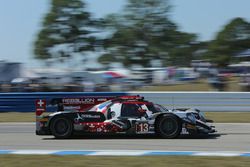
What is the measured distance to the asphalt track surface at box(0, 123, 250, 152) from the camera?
360 inches

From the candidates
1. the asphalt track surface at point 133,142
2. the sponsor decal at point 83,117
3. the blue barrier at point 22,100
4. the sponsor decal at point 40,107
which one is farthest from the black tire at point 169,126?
the blue barrier at point 22,100

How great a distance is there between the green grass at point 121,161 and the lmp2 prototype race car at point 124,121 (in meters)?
2.73

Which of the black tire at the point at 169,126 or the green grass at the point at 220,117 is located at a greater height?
the green grass at the point at 220,117

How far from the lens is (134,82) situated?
31.0 m

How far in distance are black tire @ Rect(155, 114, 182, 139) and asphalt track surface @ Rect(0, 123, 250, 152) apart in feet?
0.59

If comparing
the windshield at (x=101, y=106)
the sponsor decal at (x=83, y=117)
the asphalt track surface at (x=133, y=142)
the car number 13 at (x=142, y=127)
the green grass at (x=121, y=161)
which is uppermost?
the windshield at (x=101, y=106)

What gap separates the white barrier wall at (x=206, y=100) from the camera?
1848cm

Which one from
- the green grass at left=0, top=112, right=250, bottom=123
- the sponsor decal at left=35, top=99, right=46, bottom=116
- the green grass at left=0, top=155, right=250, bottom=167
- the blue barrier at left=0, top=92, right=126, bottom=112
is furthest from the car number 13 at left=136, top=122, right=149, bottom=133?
the blue barrier at left=0, top=92, right=126, bottom=112

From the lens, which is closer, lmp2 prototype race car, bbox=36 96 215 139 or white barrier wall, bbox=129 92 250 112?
lmp2 prototype race car, bbox=36 96 215 139

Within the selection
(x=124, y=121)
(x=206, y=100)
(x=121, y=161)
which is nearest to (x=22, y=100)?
(x=206, y=100)

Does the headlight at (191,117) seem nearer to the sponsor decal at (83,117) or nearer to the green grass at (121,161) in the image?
the sponsor decal at (83,117)

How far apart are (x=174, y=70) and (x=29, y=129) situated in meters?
25.9

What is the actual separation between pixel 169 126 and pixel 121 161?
3203mm

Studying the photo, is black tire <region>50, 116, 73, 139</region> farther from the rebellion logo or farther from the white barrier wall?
the white barrier wall
